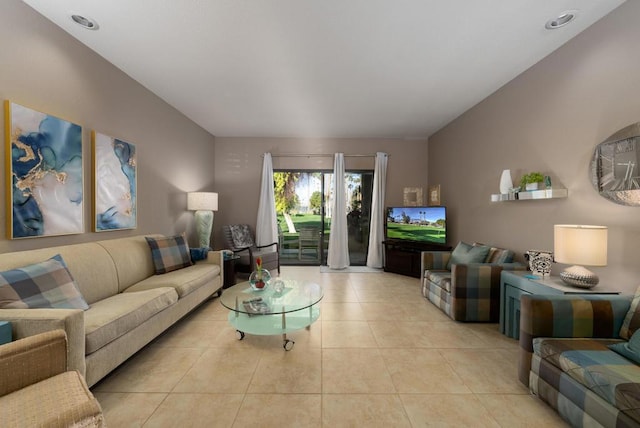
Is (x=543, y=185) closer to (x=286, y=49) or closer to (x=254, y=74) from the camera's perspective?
(x=286, y=49)

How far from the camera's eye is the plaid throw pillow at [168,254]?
10.0 ft

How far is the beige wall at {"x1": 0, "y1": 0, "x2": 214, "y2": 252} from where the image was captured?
1979 mm

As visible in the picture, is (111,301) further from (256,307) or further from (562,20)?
(562,20)

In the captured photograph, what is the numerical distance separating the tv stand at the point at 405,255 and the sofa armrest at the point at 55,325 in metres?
4.48

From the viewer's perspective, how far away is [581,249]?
1.92 metres

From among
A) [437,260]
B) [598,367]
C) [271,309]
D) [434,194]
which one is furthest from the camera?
[434,194]

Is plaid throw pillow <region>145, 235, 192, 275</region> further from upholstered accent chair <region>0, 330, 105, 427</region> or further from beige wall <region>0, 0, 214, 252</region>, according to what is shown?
upholstered accent chair <region>0, 330, 105, 427</region>

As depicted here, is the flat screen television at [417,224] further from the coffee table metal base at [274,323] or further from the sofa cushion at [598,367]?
the sofa cushion at [598,367]

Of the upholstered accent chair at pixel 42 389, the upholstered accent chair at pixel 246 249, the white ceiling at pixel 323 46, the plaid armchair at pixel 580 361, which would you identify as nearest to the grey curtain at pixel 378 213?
the white ceiling at pixel 323 46

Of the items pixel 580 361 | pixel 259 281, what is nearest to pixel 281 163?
pixel 259 281

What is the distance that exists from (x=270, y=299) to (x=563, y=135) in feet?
10.4

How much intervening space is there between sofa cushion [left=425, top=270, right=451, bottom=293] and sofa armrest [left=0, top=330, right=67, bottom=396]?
10.5 ft

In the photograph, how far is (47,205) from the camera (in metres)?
2.19

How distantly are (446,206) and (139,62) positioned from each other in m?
4.83
